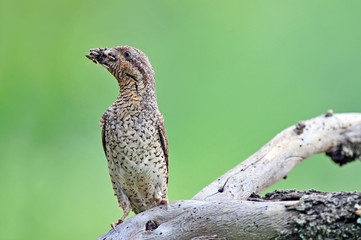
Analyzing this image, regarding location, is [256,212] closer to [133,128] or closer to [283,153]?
[133,128]

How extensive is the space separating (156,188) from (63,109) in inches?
83.0

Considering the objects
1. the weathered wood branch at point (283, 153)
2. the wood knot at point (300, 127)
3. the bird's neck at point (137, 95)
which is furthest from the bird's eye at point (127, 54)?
the wood knot at point (300, 127)

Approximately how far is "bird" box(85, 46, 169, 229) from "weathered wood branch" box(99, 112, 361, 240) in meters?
0.39

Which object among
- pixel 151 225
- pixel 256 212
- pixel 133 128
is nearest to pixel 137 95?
pixel 133 128

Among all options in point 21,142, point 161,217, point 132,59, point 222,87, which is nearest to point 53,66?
point 21,142

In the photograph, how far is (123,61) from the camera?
3018mm

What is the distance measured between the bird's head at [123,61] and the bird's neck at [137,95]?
0.07ft

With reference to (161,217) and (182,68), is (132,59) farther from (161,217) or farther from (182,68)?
(182,68)

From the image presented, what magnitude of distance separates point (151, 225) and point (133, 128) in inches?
26.3

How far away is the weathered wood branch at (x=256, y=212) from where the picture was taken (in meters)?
2.05

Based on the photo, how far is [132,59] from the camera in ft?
9.91

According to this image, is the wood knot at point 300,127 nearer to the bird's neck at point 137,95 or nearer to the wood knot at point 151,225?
the bird's neck at point 137,95

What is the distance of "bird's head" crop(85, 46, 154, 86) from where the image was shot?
301 cm

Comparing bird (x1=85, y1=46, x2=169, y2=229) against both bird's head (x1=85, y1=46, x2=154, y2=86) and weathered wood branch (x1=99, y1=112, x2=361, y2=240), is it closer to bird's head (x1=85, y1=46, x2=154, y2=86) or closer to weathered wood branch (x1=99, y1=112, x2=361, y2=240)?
bird's head (x1=85, y1=46, x2=154, y2=86)
